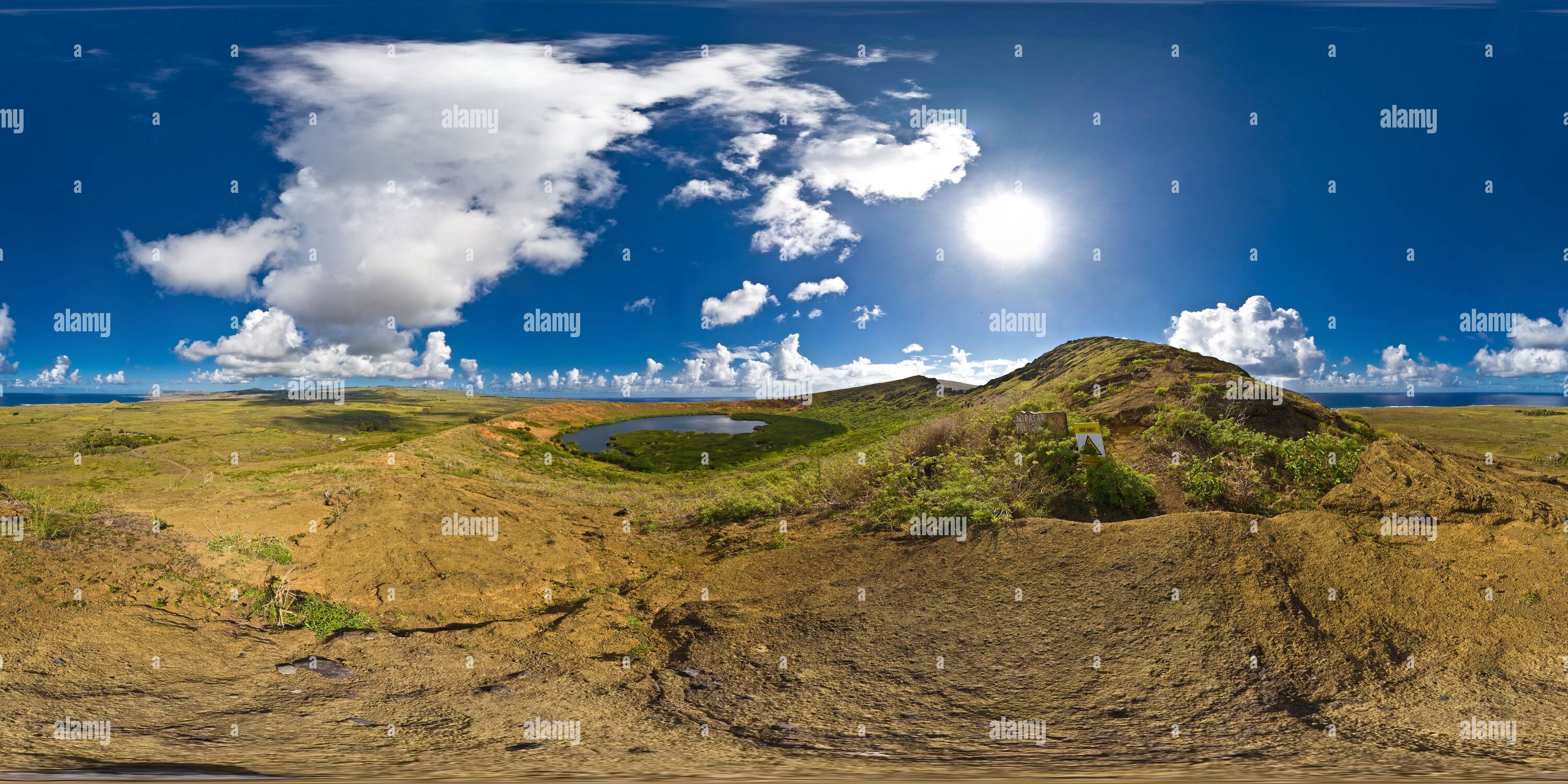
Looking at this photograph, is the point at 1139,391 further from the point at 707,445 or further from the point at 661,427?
the point at 661,427

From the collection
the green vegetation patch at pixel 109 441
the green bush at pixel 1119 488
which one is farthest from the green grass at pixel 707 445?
the green vegetation patch at pixel 109 441

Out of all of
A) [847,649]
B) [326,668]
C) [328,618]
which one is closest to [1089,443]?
[847,649]

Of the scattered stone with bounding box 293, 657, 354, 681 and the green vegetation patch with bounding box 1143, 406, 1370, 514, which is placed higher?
the green vegetation patch with bounding box 1143, 406, 1370, 514

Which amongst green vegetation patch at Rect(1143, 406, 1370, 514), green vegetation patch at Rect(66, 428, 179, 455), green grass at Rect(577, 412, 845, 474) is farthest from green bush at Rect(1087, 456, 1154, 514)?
green vegetation patch at Rect(66, 428, 179, 455)

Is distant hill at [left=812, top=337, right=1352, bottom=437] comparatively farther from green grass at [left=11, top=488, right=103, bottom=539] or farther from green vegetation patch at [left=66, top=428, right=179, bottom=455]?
green vegetation patch at [left=66, top=428, right=179, bottom=455]

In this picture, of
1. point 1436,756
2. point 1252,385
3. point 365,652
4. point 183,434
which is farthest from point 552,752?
point 183,434

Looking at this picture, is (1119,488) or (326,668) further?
(1119,488)
